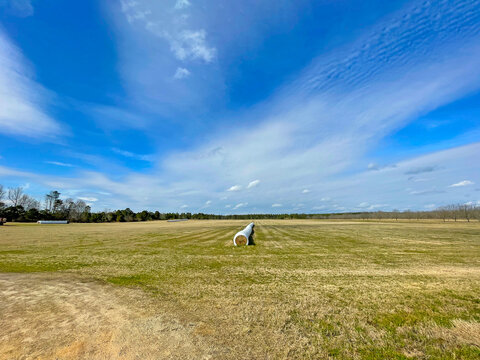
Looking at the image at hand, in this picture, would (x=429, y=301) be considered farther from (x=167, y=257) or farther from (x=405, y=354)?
(x=167, y=257)

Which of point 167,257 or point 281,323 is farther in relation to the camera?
point 167,257

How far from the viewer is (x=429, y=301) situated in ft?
25.7

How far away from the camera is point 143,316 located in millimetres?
6723

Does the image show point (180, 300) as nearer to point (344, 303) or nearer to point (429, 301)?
point (344, 303)

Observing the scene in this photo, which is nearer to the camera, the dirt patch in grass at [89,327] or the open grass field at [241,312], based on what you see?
the dirt patch in grass at [89,327]

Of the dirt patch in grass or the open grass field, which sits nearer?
the dirt patch in grass

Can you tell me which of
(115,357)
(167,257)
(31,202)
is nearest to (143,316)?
(115,357)

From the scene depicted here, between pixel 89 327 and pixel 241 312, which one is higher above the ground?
pixel 89 327

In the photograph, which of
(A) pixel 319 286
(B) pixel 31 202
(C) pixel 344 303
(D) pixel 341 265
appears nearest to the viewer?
(C) pixel 344 303

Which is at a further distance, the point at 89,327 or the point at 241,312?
the point at 241,312

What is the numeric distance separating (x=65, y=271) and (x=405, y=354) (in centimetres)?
1540

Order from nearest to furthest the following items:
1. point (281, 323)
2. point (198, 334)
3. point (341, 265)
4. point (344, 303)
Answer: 1. point (198, 334)
2. point (281, 323)
3. point (344, 303)
4. point (341, 265)

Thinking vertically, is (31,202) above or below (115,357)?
above

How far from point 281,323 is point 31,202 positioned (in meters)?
157
